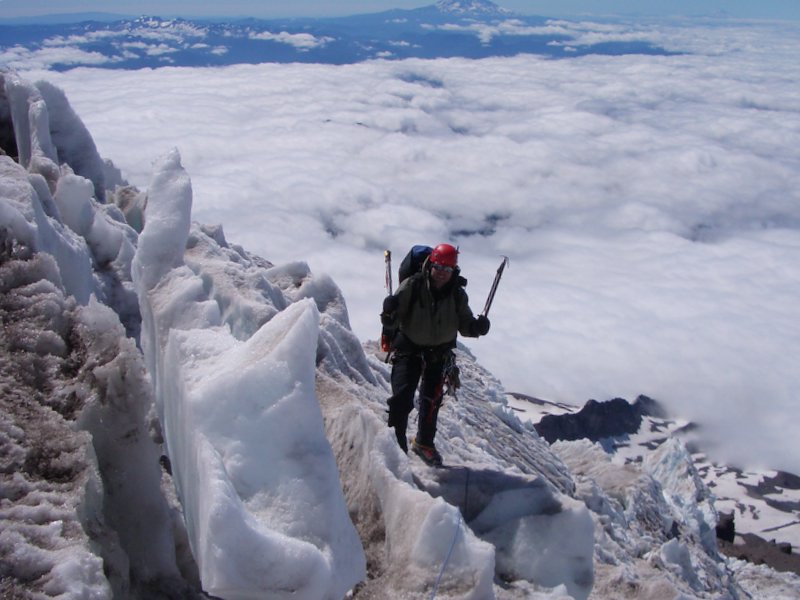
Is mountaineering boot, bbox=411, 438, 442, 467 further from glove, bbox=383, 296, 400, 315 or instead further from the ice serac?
the ice serac

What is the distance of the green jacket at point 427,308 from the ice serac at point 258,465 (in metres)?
2.01

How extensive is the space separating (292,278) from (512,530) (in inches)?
423

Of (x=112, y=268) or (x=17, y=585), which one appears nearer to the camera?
(x=17, y=585)

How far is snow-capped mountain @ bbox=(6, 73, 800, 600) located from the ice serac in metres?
0.02

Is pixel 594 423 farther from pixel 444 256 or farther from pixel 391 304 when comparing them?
pixel 444 256

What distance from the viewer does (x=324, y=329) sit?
1323 cm

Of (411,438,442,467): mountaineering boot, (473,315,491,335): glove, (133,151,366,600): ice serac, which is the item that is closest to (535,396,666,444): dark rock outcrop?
(411,438,442,467): mountaineering boot

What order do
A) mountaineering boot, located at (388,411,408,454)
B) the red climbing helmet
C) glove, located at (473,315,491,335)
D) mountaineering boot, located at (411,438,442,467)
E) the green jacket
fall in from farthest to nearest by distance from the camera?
mountaineering boot, located at (411,438,442,467)
mountaineering boot, located at (388,411,408,454)
glove, located at (473,315,491,335)
the green jacket
the red climbing helmet

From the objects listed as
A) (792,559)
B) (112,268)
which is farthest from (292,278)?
(792,559)

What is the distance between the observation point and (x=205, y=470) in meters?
5.31

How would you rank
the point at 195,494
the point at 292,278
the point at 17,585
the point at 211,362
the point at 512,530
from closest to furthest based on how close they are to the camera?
1. the point at 17,585
2. the point at 195,494
3. the point at 211,362
4. the point at 512,530
5. the point at 292,278

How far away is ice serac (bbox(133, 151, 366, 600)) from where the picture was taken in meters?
4.95

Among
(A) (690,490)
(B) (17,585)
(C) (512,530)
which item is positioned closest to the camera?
(B) (17,585)

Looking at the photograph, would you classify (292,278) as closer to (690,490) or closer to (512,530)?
(512,530)
